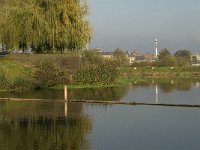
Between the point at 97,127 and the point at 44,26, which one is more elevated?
the point at 44,26

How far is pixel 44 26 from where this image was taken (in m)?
40.0

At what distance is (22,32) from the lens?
39.9 metres

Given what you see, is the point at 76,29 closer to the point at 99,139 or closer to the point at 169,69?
the point at 99,139

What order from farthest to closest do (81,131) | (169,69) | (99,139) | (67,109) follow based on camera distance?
(169,69)
(67,109)
(81,131)
(99,139)

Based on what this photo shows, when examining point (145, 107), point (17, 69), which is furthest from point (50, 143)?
point (17, 69)

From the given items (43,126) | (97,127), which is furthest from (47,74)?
(97,127)

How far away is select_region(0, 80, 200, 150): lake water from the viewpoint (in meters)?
13.0

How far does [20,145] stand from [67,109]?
8.49 m

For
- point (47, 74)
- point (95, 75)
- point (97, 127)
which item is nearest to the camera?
point (97, 127)

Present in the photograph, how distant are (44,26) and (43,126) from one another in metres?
24.6

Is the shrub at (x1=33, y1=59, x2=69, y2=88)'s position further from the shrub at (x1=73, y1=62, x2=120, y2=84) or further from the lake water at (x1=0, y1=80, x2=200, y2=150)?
the lake water at (x1=0, y1=80, x2=200, y2=150)

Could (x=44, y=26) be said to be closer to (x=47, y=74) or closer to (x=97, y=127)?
(x=47, y=74)

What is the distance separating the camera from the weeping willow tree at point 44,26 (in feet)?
131

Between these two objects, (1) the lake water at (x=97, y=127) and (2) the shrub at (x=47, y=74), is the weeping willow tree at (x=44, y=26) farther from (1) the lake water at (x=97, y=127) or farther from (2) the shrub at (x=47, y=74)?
(1) the lake water at (x=97, y=127)
